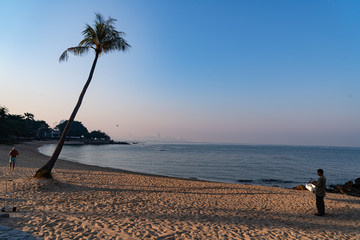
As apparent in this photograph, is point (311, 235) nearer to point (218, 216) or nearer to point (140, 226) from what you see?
point (218, 216)

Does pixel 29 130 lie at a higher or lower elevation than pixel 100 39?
lower

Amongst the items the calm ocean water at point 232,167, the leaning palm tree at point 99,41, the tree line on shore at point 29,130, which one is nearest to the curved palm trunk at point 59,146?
the leaning palm tree at point 99,41

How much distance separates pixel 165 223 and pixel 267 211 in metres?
5.23

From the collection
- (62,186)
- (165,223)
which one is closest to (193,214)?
(165,223)

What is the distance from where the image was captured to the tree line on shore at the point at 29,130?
51.5 meters

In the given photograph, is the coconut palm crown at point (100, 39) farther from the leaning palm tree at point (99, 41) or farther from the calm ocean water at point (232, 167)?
the calm ocean water at point (232, 167)

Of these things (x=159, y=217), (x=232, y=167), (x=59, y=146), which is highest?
Answer: (x=59, y=146)

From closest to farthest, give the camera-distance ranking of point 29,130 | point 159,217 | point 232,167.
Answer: point 159,217, point 232,167, point 29,130

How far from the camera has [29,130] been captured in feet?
313

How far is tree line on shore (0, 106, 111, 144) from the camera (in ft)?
169

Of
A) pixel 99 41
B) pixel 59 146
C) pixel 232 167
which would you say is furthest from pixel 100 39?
pixel 232 167

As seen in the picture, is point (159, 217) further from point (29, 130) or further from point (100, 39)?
point (29, 130)

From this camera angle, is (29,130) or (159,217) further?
(29,130)

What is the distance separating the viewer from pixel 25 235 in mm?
3650
